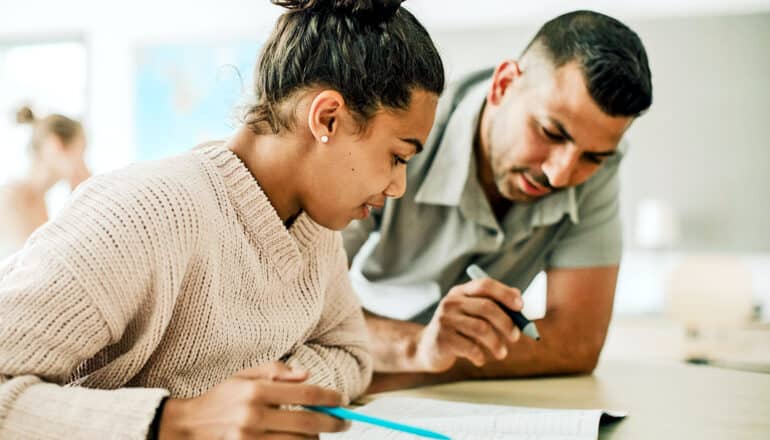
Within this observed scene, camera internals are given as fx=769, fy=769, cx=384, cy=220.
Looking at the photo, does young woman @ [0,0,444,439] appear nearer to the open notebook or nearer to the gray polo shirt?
the open notebook

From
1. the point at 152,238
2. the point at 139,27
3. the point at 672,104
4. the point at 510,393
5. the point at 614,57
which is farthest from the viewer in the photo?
the point at 139,27

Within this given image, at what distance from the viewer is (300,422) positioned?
0.63 m

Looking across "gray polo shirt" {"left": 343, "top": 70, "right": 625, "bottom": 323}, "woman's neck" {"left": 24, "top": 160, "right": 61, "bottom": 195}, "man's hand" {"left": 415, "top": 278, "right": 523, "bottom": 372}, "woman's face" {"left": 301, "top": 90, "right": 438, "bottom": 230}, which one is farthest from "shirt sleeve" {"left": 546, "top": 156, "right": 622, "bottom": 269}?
"woman's neck" {"left": 24, "top": 160, "right": 61, "bottom": 195}

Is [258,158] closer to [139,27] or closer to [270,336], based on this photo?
[270,336]

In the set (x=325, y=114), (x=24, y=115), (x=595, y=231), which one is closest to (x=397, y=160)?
(x=325, y=114)

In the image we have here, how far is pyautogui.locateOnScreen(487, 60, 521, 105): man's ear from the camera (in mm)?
1470

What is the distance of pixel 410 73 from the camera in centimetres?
93

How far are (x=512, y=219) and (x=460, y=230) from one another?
11cm

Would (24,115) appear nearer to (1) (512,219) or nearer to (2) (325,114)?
(1) (512,219)

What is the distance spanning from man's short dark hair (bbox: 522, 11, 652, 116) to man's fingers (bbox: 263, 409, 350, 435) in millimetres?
851

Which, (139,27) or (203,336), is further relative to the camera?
(139,27)

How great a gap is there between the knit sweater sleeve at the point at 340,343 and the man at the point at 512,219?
125 millimetres

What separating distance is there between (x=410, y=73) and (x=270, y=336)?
14.3 inches

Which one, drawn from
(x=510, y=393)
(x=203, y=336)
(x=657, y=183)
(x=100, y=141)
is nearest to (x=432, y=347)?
(x=510, y=393)
